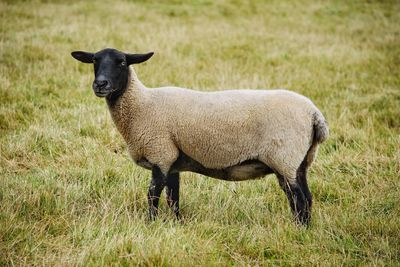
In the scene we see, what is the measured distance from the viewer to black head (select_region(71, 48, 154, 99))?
388cm

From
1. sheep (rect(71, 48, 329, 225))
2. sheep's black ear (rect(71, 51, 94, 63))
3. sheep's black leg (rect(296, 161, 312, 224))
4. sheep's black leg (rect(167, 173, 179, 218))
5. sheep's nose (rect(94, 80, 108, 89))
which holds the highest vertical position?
sheep's black ear (rect(71, 51, 94, 63))

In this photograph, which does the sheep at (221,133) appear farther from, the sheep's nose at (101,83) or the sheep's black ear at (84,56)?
the sheep's black ear at (84,56)

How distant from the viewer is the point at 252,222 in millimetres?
4094

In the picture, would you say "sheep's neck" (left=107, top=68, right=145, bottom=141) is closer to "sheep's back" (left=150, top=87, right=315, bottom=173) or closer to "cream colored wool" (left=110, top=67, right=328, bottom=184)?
"cream colored wool" (left=110, top=67, right=328, bottom=184)

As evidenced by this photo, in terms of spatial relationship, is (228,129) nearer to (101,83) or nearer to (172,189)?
(172,189)

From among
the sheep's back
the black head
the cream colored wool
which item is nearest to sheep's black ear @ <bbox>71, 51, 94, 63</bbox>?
the black head

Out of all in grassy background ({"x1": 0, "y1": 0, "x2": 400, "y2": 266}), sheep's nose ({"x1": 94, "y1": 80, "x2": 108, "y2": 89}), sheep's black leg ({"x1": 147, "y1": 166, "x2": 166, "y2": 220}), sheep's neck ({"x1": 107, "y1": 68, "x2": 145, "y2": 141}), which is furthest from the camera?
sheep's neck ({"x1": 107, "y1": 68, "x2": 145, "y2": 141})

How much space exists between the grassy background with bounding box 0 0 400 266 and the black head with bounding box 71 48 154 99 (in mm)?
1057

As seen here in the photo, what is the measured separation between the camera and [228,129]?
13.0 ft

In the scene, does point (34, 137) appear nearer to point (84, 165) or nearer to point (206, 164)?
point (84, 165)

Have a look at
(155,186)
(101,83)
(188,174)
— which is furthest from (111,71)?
(188,174)

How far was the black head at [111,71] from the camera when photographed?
3.88m

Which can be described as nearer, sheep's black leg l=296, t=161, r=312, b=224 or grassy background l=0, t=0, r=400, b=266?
grassy background l=0, t=0, r=400, b=266

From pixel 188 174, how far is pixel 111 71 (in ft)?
5.76
